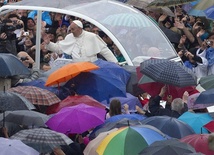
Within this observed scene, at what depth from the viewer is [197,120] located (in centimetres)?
1370

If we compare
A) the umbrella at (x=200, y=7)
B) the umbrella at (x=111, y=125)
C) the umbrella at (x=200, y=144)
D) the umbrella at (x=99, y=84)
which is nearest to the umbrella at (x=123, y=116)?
the umbrella at (x=111, y=125)

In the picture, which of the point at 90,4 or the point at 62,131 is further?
the point at 90,4

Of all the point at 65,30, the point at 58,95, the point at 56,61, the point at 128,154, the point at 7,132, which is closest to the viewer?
the point at 128,154

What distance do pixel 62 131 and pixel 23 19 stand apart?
10005 mm

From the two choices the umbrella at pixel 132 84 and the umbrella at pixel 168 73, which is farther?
the umbrella at pixel 132 84

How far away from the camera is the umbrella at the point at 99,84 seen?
16.5 m

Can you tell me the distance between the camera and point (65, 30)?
72.6ft

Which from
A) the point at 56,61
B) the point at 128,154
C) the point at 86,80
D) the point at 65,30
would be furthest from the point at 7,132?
the point at 65,30

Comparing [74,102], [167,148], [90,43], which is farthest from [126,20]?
[167,148]

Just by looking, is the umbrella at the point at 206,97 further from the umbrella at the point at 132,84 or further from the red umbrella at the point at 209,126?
the umbrella at the point at 132,84

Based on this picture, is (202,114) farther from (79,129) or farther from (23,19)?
(23,19)

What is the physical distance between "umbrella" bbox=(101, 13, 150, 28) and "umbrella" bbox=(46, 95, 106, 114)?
3.58 meters

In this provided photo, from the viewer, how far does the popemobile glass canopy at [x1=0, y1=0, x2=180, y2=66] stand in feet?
61.6

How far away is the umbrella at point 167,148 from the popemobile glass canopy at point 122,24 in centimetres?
721
